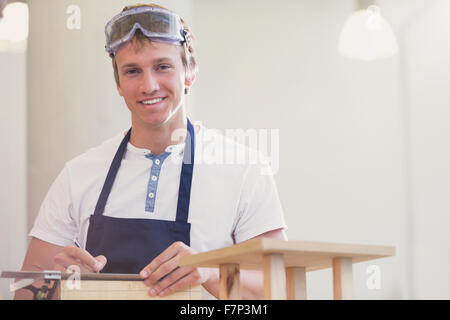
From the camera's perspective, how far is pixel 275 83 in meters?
2.48

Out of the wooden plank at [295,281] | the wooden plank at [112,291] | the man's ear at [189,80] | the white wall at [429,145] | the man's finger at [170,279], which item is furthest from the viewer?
the white wall at [429,145]

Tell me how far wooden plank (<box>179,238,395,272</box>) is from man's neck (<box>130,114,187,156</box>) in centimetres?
84

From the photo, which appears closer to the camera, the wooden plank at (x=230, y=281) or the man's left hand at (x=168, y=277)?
the wooden plank at (x=230, y=281)

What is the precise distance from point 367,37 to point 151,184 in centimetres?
110

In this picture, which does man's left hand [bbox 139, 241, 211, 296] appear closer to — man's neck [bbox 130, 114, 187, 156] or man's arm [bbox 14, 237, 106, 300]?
man's arm [bbox 14, 237, 106, 300]

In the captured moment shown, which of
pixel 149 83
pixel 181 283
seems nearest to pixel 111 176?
pixel 149 83

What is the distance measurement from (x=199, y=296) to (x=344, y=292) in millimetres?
549

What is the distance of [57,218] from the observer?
223 cm

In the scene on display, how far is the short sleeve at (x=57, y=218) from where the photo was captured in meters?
2.21

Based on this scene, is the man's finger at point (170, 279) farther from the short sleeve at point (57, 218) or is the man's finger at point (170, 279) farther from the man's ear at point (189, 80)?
the man's ear at point (189, 80)

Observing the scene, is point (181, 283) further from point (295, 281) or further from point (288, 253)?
point (288, 253)

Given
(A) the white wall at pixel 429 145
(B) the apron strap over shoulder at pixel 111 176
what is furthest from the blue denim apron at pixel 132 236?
(A) the white wall at pixel 429 145

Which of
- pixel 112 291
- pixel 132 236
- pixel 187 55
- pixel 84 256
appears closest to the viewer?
pixel 112 291

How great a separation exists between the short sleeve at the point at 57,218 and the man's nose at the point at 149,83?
0.43 m
